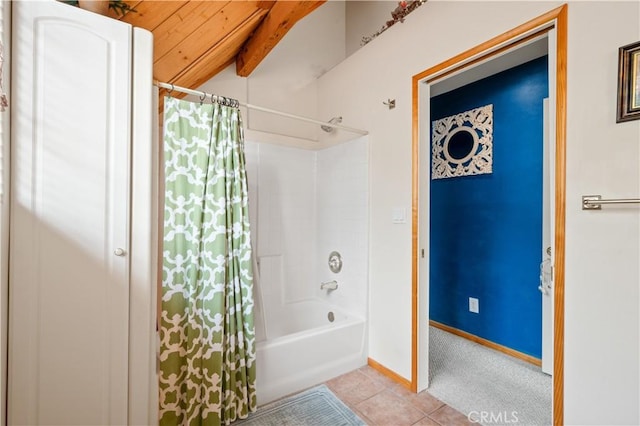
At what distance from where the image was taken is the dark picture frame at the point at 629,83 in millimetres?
1120

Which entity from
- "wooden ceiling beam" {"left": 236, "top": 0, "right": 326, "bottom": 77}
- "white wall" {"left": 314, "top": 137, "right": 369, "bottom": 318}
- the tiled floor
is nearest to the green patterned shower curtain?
the tiled floor

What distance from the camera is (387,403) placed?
1843 millimetres

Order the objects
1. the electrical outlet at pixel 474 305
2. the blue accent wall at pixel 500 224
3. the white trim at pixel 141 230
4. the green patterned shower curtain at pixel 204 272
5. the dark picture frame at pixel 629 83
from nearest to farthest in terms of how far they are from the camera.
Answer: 1. the dark picture frame at pixel 629 83
2. the white trim at pixel 141 230
3. the green patterned shower curtain at pixel 204 272
4. the blue accent wall at pixel 500 224
5. the electrical outlet at pixel 474 305

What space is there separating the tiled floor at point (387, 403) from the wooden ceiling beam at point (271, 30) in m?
2.47

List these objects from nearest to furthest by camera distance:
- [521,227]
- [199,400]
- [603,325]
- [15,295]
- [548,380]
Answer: [15,295], [603,325], [199,400], [548,380], [521,227]

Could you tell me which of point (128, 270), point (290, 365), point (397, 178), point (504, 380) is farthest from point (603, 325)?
point (128, 270)

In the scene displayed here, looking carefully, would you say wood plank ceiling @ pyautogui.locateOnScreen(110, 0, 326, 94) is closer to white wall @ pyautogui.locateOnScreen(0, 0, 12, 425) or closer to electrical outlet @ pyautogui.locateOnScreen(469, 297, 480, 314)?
white wall @ pyautogui.locateOnScreen(0, 0, 12, 425)

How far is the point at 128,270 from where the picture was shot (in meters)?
1.26

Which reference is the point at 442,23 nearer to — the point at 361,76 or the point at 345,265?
the point at 361,76

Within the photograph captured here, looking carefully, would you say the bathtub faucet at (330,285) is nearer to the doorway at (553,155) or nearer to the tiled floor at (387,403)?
the tiled floor at (387,403)

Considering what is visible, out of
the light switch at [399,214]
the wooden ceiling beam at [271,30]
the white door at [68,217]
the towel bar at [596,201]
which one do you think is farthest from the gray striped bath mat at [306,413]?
the wooden ceiling beam at [271,30]

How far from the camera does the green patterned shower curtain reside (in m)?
1.50

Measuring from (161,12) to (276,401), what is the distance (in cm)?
235

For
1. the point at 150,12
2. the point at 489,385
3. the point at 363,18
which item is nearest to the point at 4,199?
the point at 150,12
